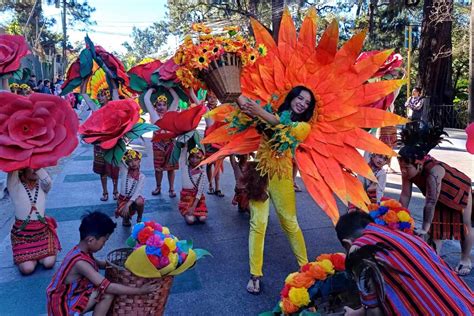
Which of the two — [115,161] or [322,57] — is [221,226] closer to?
[115,161]

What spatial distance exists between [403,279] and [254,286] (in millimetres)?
1817

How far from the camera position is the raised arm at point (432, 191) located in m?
3.19

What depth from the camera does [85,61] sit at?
16.5 feet

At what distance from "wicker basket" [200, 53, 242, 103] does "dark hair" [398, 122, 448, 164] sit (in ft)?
4.98

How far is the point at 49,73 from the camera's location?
37.5 m

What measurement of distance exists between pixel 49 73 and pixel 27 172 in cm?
3793

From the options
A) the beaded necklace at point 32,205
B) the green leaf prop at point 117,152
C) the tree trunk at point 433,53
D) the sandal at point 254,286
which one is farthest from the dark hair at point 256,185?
the tree trunk at point 433,53

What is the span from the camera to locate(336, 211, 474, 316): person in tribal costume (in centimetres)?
161

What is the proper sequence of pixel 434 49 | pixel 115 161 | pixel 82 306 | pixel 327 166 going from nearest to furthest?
pixel 82 306 < pixel 327 166 < pixel 115 161 < pixel 434 49

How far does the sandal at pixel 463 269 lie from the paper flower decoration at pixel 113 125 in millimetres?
3250

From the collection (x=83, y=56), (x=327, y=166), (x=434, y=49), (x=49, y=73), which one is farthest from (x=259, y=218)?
(x=49, y=73)

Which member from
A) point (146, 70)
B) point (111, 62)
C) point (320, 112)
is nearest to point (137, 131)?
point (146, 70)

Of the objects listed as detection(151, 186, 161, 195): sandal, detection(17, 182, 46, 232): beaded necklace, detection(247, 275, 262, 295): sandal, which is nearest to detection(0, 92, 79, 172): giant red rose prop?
detection(17, 182, 46, 232): beaded necklace

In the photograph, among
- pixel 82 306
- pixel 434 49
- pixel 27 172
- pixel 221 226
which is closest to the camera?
pixel 82 306
